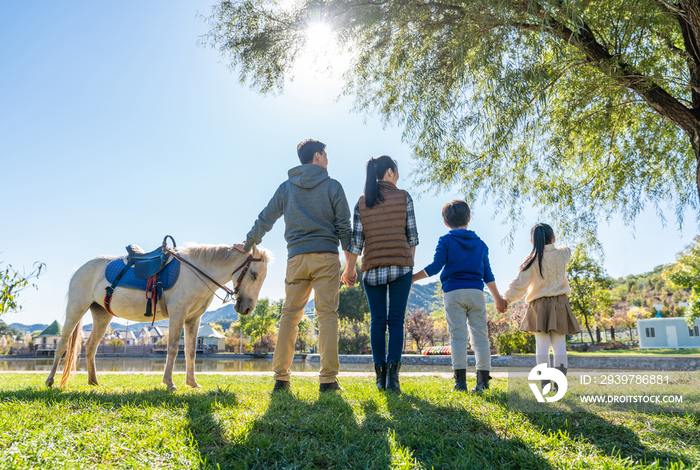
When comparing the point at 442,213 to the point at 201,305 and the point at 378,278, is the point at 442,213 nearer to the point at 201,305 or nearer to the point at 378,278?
the point at 378,278

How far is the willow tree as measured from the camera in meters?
4.69

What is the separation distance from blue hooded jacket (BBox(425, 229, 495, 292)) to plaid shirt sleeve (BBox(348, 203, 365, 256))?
666mm

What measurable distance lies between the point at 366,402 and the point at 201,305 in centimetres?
250

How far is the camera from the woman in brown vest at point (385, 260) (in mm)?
3574

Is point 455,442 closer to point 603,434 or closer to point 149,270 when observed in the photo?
point 603,434

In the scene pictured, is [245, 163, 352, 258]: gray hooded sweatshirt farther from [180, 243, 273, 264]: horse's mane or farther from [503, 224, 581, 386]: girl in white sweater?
[503, 224, 581, 386]: girl in white sweater

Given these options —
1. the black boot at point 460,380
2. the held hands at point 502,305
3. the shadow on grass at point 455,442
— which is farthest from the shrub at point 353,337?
the shadow on grass at point 455,442

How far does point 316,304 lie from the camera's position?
362 centimetres

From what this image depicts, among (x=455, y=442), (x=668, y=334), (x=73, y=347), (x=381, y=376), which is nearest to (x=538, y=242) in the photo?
(x=381, y=376)

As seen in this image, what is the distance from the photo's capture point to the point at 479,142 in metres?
6.40

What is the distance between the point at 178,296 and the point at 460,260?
2949 mm

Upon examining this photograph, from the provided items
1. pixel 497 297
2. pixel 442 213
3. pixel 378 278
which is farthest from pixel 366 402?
pixel 442 213

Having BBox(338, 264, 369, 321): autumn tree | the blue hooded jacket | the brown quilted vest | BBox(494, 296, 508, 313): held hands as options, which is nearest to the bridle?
the brown quilted vest

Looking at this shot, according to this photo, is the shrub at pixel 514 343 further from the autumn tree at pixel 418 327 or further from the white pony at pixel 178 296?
the white pony at pixel 178 296
